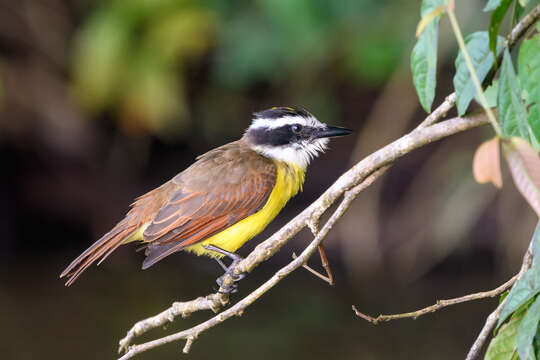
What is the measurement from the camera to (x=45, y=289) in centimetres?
876

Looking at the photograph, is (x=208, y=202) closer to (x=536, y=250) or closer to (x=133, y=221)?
(x=133, y=221)

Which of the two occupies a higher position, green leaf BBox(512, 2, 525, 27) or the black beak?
green leaf BBox(512, 2, 525, 27)

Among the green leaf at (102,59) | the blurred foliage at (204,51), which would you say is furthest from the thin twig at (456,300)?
the green leaf at (102,59)

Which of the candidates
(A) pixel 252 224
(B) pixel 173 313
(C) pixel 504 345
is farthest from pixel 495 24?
(A) pixel 252 224

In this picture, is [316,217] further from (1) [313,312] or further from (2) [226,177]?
(1) [313,312]

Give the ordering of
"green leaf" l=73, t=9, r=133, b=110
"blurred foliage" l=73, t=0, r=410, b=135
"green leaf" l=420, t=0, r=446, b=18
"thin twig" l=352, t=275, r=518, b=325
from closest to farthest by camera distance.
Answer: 1. "green leaf" l=420, t=0, r=446, b=18
2. "thin twig" l=352, t=275, r=518, b=325
3. "blurred foliage" l=73, t=0, r=410, b=135
4. "green leaf" l=73, t=9, r=133, b=110

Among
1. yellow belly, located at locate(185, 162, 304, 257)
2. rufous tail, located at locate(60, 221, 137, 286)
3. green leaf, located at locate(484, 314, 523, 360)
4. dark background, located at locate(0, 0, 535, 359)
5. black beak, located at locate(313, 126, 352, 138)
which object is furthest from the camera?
dark background, located at locate(0, 0, 535, 359)

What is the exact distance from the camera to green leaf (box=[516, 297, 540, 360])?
1702 millimetres

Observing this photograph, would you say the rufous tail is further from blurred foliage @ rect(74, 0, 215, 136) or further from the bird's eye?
blurred foliage @ rect(74, 0, 215, 136)

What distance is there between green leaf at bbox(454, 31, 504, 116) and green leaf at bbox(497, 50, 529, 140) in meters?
0.08

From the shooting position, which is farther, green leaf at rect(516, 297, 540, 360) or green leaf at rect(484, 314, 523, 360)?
green leaf at rect(484, 314, 523, 360)

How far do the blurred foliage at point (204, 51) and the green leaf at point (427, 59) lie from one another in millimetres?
6504

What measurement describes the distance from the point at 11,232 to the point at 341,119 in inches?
170

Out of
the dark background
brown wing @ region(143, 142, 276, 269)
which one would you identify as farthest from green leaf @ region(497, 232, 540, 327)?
the dark background
